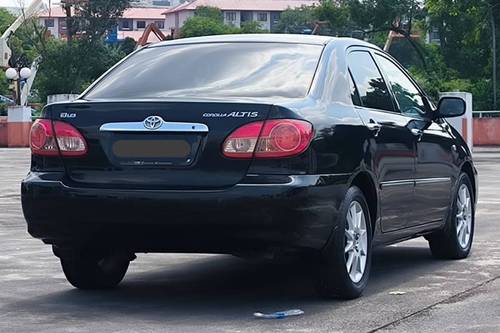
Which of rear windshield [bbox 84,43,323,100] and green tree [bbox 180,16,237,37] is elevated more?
green tree [bbox 180,16,237,37]

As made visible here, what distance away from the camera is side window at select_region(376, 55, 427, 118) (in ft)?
29.1

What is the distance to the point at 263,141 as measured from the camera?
22.7 feet

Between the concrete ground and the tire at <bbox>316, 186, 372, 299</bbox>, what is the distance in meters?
0.09

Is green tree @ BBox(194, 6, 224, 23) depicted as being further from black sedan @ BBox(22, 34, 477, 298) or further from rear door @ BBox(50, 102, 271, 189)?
rear door @ BBox(50, 102, 271, 189)

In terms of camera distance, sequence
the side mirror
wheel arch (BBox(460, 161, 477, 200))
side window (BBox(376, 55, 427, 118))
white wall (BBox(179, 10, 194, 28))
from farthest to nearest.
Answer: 1. white wall (BBox(179, 10, 194, 28))
2. wheel arch (BBox(460, 161, 477, 200))
3. the side mirror
4. side window (BBox(376, 55, 427, 118))

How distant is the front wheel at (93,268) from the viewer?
7.92 m

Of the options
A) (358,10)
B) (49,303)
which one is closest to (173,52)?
(49,303)

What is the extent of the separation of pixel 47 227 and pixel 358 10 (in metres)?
57.3

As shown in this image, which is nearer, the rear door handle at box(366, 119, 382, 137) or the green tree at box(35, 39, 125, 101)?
the rear door handle at box(366, 119, 382, 137)

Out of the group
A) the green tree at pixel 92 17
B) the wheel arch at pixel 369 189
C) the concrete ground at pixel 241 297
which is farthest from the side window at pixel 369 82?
the green tree at pixel 92 17

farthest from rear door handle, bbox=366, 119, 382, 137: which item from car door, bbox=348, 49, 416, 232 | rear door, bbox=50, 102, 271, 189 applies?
rear door, bbox=50, 102, 271, 189

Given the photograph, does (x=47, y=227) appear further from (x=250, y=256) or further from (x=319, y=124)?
(x=319, y=124)

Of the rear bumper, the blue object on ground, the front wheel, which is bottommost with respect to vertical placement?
the blue object on ground

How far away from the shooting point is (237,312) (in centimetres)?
722
